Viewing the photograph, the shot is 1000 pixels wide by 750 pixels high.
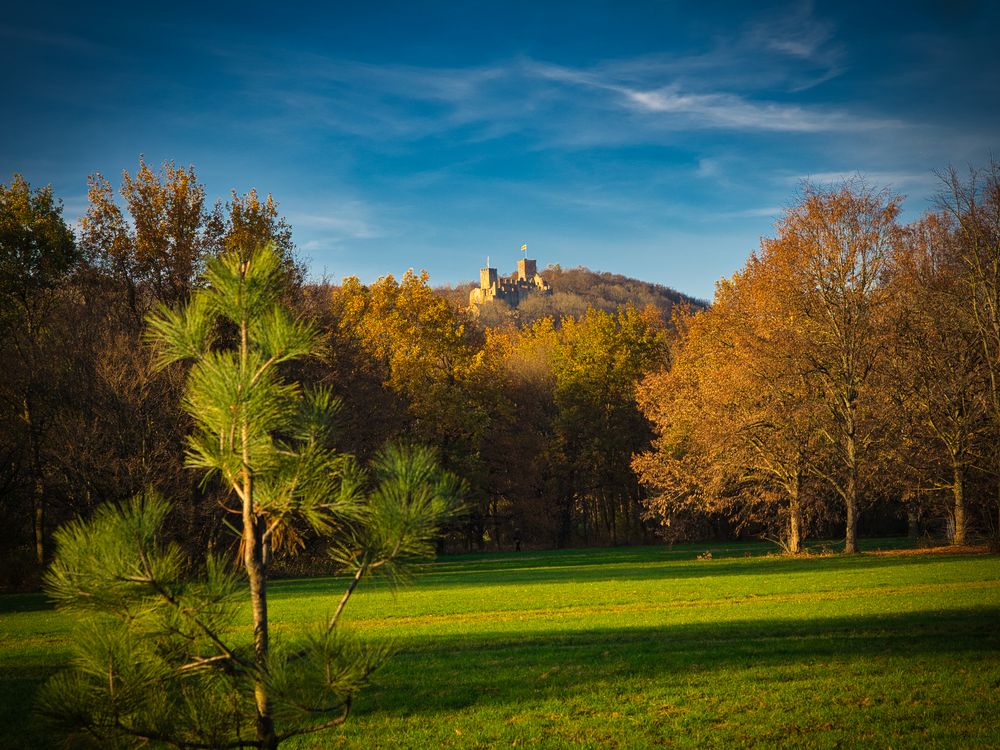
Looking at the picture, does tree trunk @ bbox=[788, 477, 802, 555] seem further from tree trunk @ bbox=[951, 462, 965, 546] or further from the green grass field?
the green grass field

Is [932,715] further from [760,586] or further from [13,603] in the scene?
[13,603]

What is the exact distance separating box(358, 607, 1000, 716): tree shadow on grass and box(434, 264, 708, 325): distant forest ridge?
6106cm

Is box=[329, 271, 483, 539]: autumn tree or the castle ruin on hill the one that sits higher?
the castle ruin on hill

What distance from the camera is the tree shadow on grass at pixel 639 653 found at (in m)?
10.8

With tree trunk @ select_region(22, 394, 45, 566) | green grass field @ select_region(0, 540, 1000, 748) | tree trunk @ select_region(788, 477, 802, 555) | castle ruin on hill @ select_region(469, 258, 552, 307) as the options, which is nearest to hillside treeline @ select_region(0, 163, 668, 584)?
tree trunk @ select_region(22, 394, 45, 566)

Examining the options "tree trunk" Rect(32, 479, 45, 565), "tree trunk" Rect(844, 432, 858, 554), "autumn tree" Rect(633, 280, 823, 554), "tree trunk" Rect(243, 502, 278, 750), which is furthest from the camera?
"autumn tree" Rect(633, 280, 823, 554)

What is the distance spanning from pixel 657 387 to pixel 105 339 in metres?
23.0

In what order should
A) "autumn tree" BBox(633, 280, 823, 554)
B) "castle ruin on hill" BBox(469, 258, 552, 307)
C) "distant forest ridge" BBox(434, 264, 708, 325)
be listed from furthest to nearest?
"castle ruin on hill" BBox(469, 258, 552, 307) < "distant forest ridge" BBox(434, 264, 708, 325) < "autumn tree" BBox(633, 280, 823, 554)

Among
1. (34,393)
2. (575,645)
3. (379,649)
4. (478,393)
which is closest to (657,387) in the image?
(478,393)

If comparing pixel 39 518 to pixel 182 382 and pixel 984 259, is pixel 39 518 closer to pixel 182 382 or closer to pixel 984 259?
pixel 182 382

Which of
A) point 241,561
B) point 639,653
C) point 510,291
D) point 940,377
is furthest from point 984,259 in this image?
point 510,291

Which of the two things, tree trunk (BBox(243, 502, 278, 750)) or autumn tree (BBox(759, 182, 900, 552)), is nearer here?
tree trunk (BBox(243, 502, 278, 750))

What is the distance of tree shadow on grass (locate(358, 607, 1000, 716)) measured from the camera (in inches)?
424

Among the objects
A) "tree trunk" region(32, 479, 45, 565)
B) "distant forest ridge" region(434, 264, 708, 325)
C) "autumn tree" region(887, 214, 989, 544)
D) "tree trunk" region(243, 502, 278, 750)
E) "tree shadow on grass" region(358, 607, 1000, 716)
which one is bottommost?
"tree shadow on grass" region(358, 607, 1000, 716)
